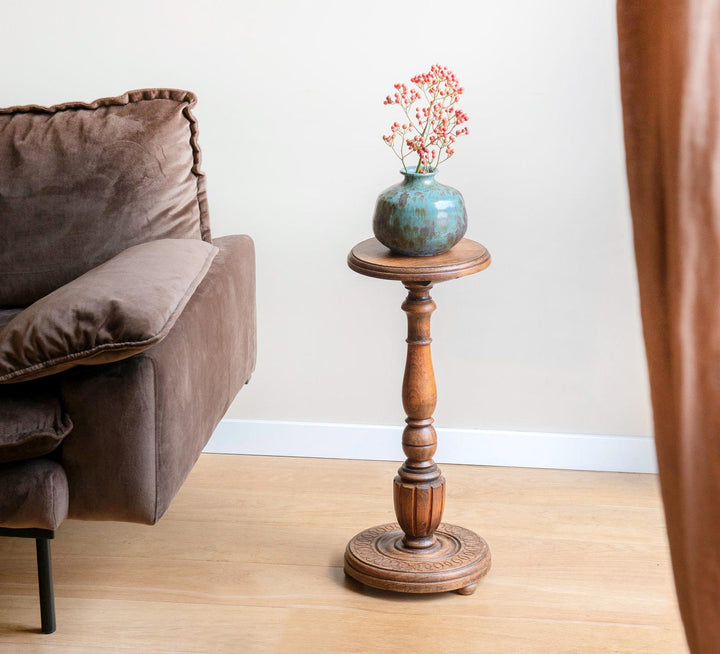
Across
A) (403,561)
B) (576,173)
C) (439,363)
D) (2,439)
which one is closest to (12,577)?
(2,439)

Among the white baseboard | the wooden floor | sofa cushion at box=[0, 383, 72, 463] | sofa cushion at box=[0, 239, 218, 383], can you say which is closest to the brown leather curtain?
sofa cushion at box=[0, 239, 218, 383]

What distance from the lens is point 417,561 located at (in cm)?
173

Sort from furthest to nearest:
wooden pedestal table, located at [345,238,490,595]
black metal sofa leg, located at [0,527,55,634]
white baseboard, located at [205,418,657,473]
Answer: white baseboard, located at [205,418,657,473] → wooden pedestal table, located at [345,238,490,595] → black metal sofa leg, located at [0,527,55,634]

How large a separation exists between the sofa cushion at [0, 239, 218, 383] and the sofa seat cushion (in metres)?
0.16

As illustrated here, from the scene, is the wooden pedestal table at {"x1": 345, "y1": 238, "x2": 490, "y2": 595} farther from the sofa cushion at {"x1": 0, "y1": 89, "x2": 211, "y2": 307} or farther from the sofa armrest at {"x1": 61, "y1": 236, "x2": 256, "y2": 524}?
the sofa cushion at {"x1": 0, "y1": 89, "x2": 211, "y2": 307}

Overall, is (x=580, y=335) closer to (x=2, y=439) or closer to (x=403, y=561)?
(x=403, y=561)

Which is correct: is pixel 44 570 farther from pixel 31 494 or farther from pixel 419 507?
pixel 419 507

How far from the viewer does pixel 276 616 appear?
5.45 feet

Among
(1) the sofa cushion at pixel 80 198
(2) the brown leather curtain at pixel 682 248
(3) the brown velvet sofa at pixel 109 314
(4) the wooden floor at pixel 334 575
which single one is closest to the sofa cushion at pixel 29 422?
(3) the brown velvet sofa at pixel 109 314

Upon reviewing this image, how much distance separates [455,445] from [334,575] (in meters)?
0.66

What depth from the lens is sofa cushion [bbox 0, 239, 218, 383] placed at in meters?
1.35

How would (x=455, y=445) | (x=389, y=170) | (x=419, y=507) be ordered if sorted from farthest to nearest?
(x=455, y=445) → (x=389, y=170) → (x=419, y=507)

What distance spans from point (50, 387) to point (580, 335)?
1.38 meters

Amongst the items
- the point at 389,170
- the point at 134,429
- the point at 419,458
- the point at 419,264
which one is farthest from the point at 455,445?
the point at 134,429
